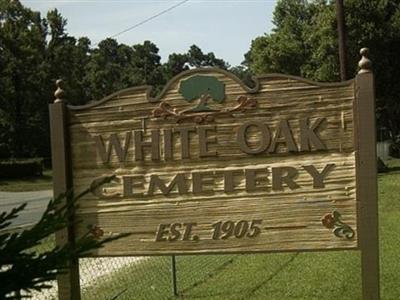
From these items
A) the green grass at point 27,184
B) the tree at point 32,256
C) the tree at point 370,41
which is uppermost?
the tree at point 370,41

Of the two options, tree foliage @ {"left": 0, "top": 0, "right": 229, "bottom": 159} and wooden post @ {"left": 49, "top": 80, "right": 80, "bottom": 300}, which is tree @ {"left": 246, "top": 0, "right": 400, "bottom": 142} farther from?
wooden post @ {"left": 49, "top": 80, "right": 80, "bottom": 300}

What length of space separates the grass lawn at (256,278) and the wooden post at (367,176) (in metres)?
1.88

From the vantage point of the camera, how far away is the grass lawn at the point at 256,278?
726cm

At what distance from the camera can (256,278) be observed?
809cm

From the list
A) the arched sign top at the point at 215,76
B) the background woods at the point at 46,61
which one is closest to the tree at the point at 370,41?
the background woods at the point at 46,61

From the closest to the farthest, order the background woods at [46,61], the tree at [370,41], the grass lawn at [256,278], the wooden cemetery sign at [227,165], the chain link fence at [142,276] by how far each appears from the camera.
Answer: the wooden cemetery sign at [227,165]
the grass lawn at [256,278]
the chain link fence at [142,276]
the tree at [370,41]
the background woods at [46,61]

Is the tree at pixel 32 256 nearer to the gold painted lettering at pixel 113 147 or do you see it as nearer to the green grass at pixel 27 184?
the gold painted lettering at pixel 113 147

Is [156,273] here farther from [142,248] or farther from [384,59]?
[384,59]

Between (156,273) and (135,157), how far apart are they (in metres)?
4.20

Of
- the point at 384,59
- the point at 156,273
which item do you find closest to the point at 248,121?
the point at 156,273

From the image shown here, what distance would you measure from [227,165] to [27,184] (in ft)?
112

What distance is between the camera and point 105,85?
71.5 meters

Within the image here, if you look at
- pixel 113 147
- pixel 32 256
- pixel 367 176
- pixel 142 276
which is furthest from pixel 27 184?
pixel 32 256

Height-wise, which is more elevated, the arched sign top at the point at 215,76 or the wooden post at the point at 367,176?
the arched sign top at the point at 215,76
